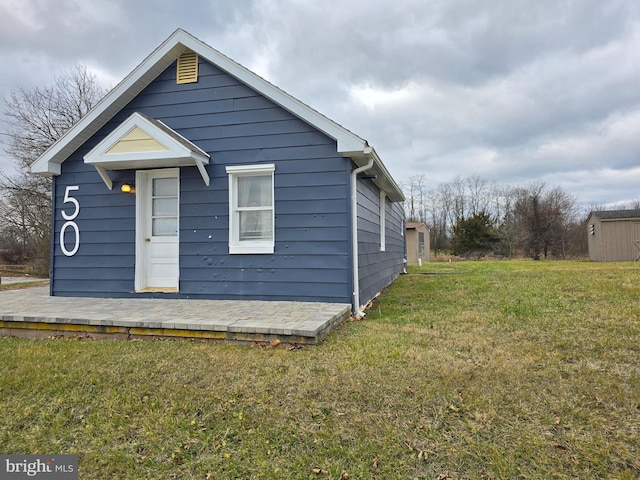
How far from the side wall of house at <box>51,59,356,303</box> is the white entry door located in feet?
0.50

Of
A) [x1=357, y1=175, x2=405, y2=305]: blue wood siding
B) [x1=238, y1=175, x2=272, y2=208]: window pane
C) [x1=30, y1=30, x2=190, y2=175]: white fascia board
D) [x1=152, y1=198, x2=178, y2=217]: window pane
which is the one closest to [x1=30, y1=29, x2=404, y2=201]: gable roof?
[x1=30, y1=30, x2=190, y2=175]: white fascia board

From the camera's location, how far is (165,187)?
6121mm

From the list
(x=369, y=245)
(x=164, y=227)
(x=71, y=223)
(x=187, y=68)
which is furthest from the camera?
(x=369, y=245)

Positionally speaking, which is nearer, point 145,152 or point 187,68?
point 145,152

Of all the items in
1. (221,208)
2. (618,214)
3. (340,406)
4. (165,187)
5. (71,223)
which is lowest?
(340,406)

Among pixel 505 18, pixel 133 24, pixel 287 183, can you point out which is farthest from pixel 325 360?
pixel 133 24

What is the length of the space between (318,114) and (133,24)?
312 inches

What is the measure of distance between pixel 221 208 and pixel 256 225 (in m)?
0.62

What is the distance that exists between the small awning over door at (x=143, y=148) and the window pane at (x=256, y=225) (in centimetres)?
93

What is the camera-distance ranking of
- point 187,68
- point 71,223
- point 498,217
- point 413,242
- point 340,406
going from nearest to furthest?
1. point 340,406
2. point 187,68
3. point 71,223
4. point 413,242
5. point 498,217

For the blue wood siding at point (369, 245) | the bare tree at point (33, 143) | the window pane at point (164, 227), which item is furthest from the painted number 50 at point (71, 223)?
the bare tree at point (33, 143)

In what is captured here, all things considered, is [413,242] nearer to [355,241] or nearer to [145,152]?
[355,241]

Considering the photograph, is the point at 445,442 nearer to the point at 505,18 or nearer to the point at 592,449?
the point at 592,449

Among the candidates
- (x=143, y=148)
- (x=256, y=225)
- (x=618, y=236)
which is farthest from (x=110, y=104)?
(x=618, y=236)
